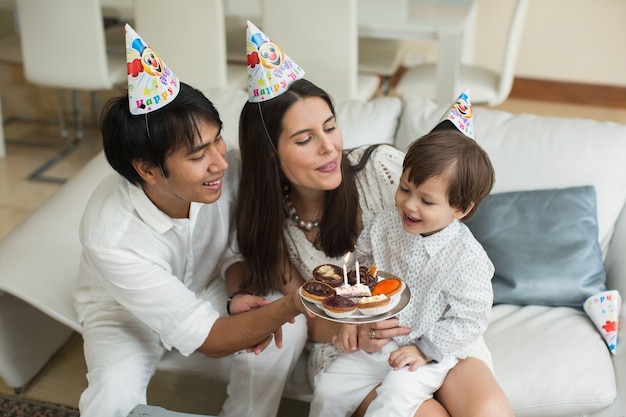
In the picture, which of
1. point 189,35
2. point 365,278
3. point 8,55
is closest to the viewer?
point 365,278

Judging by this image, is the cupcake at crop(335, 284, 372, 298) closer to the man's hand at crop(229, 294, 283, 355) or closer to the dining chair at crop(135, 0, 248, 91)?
the man's hand at crop(229, 294, 283, 355)

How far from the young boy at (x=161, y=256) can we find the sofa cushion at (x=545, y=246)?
0.60 metres

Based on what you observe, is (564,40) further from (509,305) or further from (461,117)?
(461,117)

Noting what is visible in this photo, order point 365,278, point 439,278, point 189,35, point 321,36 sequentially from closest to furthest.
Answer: point 365,278 → point 439,278 → point 321,36 → point 189,35

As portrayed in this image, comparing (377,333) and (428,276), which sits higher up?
(428,276)

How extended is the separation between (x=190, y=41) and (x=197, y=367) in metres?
1.84

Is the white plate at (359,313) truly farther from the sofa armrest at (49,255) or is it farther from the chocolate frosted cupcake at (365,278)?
the sofa armrest at (49,255)

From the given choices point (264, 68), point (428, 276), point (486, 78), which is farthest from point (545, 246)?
point (486, 78)

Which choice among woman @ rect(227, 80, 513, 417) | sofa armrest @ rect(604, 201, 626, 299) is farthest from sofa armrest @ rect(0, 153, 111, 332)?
sofa armrest @ rect(604, 201, 626, 299)

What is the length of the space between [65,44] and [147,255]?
2.22 metres

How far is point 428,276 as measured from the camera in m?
1.79

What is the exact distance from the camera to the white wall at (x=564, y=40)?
4754 mm

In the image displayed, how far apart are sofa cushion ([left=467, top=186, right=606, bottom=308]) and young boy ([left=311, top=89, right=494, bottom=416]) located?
37cm

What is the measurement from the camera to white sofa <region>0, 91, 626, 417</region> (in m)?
1.93
